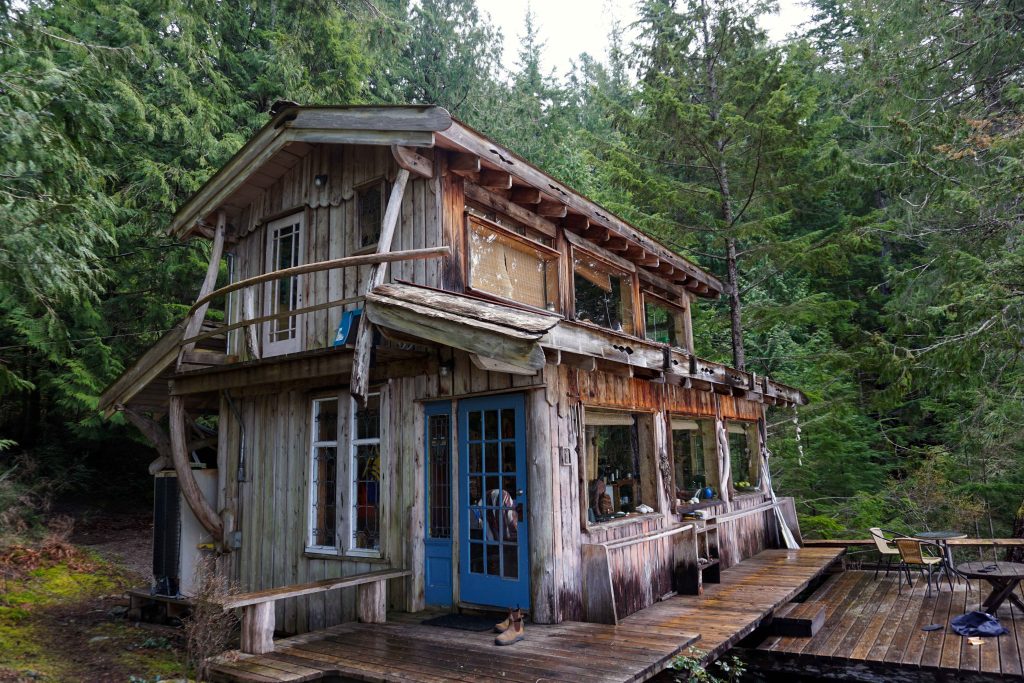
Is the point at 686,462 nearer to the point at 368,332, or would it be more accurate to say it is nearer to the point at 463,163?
the point at 463,163

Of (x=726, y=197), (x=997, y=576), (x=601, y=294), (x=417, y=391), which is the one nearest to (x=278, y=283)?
(x=417, y=391)

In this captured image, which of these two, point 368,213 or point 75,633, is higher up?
point 368,213

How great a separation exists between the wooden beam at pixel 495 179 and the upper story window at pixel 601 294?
2.01 metres

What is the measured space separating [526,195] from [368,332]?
325 centimetres

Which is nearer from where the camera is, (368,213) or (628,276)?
(368,213)

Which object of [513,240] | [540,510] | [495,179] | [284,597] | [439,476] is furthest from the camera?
[513,240]

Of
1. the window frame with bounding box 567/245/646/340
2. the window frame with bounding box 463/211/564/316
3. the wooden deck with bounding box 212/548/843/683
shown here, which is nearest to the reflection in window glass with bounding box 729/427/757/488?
the window frame with bounding box 567/245/646/340

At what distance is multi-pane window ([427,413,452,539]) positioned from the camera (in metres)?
7.38

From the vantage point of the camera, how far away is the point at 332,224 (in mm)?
8852

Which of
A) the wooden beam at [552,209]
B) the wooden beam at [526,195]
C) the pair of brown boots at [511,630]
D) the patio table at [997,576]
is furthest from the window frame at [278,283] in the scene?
the patio table at [997,576]

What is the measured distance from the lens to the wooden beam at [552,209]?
880 centimetres

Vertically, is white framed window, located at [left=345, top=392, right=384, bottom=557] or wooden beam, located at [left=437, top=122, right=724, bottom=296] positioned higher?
wooden beam, located at [left=437, top=122, right=724, bottom=296]

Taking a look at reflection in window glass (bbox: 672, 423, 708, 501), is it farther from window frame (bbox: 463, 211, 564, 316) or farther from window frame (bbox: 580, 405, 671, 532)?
window frame (bbox: 463, 211, 564, 316)

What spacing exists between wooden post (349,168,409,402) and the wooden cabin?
21 millimetres
